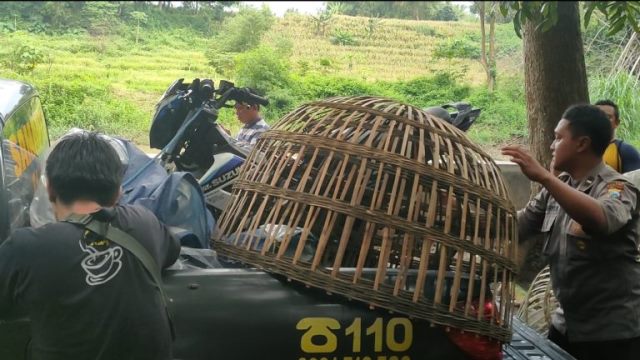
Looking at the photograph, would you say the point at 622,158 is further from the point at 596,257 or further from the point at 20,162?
the point at 20,162

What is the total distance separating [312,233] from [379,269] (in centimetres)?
25

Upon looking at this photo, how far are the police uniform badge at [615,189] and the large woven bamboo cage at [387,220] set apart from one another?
43 cm

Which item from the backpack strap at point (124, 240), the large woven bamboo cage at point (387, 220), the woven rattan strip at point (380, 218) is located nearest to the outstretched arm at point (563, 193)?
the large woven bamboo cage at point (387, 220)

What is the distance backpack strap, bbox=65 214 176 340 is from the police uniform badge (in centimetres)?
170

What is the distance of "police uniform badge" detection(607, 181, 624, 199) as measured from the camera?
266cm

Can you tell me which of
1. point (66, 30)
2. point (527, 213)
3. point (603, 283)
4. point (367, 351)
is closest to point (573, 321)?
point (603, 283)

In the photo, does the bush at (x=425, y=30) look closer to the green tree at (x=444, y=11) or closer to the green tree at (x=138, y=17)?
the green tree at (x=444, y=11)

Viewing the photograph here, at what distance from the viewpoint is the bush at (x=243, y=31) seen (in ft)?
19.6

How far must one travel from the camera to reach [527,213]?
312 centimetres

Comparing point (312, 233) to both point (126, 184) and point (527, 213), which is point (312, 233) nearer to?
point (126, 184)

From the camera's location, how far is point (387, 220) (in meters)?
2.25

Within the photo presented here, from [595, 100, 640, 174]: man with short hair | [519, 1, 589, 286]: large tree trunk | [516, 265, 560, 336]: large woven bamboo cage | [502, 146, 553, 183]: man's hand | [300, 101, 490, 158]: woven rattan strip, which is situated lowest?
[516, 265, 560, 336]: large woven bamboo cage

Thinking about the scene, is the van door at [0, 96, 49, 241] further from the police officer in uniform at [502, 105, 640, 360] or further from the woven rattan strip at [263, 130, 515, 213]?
the police officer in uniform at [502, 105, 640, 360]

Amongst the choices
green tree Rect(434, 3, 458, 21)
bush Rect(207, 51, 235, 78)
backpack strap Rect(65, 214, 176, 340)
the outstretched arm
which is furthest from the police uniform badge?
bush Rect(207, 51, 235, 78)
